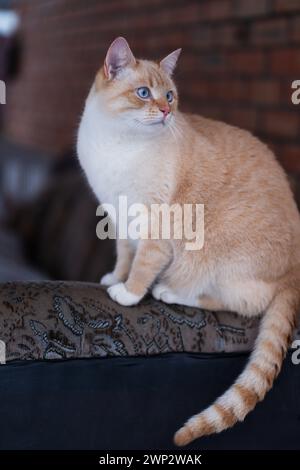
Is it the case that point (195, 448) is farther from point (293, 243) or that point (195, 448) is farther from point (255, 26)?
point (255, 26)

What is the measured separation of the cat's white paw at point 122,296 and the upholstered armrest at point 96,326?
1cm

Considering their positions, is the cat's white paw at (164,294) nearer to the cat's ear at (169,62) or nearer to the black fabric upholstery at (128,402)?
the black fabric upholstery at (128,402)

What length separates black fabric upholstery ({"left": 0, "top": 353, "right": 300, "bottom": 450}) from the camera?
108 cm

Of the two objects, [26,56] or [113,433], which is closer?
[113,433]

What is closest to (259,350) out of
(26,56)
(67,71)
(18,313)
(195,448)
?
(195,448)

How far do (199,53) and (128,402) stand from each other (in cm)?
206

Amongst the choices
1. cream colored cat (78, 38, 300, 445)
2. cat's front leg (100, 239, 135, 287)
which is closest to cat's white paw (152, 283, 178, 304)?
cream colored cat (78, 38, 300, 445)

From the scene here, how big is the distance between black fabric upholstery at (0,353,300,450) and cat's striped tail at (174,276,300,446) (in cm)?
5

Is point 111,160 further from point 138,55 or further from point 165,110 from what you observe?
point 138,55

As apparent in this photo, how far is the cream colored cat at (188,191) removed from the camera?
4.29 feet

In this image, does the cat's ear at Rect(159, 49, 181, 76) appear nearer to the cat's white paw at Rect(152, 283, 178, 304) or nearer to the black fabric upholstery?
the cat's white paw at Rect(152, 283, 178, 304)

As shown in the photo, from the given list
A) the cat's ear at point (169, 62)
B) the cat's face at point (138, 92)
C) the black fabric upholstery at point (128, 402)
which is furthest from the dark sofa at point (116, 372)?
the cat's ear at point (169, 62)

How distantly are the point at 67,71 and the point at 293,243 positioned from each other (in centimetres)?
313

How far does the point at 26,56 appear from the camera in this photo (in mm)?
5188
